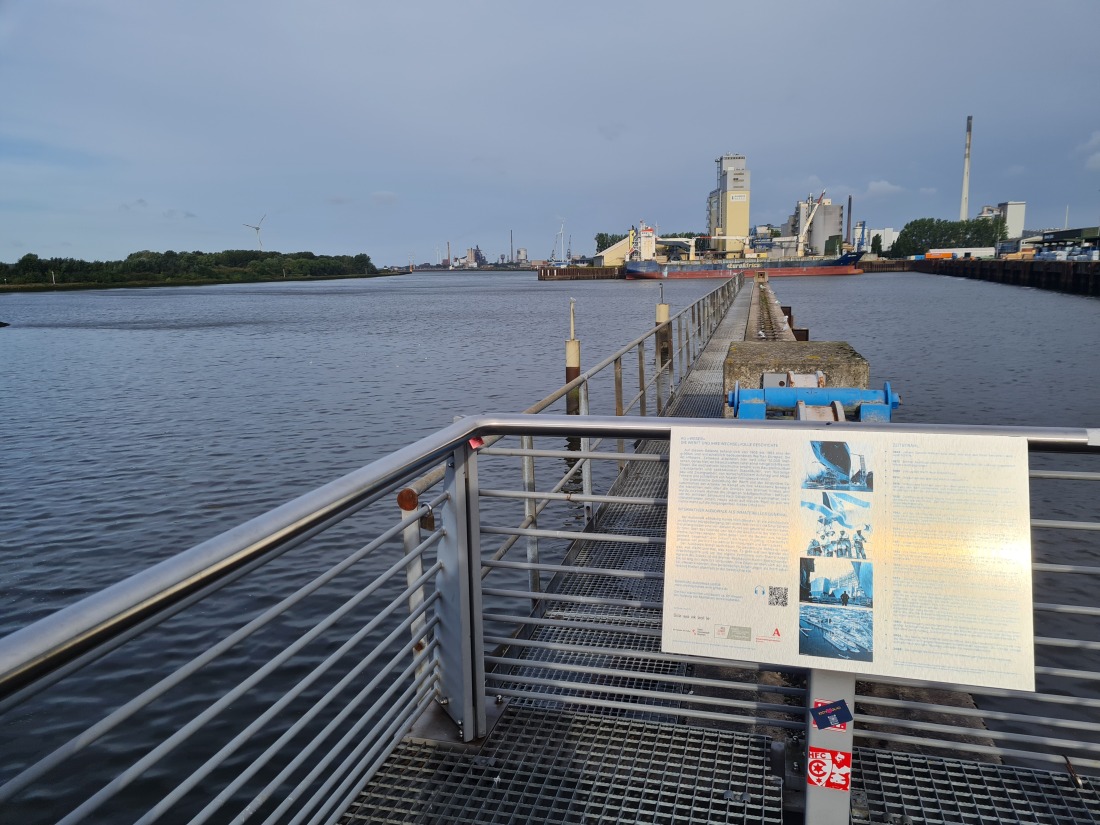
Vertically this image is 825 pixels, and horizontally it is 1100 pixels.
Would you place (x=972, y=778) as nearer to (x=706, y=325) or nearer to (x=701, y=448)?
(x=701, y=448)

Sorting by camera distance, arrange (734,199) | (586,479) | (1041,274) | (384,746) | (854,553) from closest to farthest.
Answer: (854,553) → (384,746) → (586,479) → (1041,274) → (734,199)

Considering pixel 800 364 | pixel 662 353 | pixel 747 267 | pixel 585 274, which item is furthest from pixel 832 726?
pixel 585 274

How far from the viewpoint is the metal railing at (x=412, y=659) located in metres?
1.80

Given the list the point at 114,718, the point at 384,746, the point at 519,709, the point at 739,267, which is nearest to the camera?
the point at 114,718

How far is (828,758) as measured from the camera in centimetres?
263

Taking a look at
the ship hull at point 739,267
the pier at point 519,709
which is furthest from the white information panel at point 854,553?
the ship hull at point 739,267

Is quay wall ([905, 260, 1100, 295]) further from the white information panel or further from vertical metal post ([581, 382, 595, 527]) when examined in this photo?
the white information panel

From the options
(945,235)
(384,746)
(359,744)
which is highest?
(945,235)

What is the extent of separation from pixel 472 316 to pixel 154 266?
445 ft

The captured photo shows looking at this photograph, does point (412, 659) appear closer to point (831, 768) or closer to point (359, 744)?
point (359, 744)

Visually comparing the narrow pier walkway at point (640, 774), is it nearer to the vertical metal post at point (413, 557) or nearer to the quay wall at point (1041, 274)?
the vertical metal post at point (413, 557)

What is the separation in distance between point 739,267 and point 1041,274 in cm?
4891

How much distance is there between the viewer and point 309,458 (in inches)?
579

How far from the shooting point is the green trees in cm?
18012
